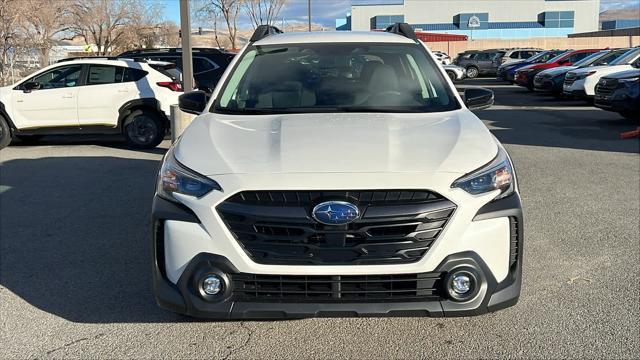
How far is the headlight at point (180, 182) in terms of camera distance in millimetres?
2990

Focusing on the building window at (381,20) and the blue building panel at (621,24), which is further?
the blue building panel at (621,24)

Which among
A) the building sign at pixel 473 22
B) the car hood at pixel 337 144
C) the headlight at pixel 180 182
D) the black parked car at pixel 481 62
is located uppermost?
the building sign at pixel 473 22

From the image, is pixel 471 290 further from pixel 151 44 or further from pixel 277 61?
pixel 151 44

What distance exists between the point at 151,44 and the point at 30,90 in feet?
116

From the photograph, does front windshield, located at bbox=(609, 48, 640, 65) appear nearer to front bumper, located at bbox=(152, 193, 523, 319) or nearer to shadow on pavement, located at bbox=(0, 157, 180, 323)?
shadow on pavement, located at bbox=(0, 157, 180, 323)

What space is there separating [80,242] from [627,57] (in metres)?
16.9

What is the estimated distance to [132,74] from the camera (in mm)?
10648

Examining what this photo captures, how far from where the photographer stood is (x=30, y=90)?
34.9ft

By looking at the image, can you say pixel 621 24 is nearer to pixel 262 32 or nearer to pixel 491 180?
pixel 262 32

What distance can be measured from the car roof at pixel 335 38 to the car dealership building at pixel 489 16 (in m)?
75.6

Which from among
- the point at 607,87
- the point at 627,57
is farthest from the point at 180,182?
the point at 627,57

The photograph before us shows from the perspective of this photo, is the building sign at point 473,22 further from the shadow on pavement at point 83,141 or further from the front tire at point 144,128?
the front tire at point 144,128

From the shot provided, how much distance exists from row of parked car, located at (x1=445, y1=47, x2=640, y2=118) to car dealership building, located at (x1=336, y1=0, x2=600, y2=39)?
4802 cm

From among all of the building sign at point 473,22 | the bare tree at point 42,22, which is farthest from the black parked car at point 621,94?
the building sign at point 473,22
